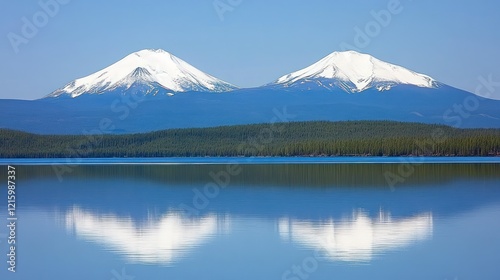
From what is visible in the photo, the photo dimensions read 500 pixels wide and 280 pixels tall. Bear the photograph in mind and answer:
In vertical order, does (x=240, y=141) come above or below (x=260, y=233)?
above

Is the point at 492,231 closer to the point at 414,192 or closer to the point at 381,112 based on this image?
the point at 414,192

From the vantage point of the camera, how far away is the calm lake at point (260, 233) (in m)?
12.7

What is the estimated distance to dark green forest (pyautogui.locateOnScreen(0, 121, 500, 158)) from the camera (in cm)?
6769

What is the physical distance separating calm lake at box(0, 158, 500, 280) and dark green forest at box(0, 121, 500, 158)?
40.1 metres

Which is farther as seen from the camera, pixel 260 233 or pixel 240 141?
pixel 240 141

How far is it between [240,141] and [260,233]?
59062 mm

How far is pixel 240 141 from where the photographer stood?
7512cm

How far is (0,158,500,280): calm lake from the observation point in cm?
1268

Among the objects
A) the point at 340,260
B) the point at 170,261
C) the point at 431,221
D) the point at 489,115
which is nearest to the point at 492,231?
the point at 431,221

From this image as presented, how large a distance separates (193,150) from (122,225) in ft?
188

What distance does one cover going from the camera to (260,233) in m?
16.1

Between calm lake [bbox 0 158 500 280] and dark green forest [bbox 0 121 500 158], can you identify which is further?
dark green forest [bbox 0 121 500 158]

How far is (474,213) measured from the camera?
18.5 meters

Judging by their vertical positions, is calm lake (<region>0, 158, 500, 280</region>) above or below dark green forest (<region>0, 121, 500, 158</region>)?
below
